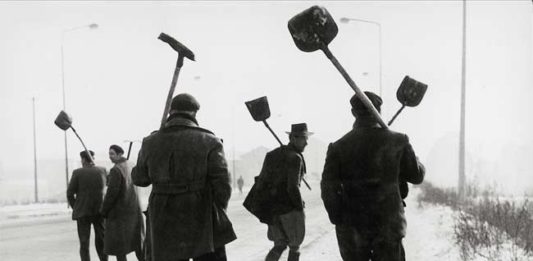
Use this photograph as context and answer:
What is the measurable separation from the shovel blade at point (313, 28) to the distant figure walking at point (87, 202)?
4.46 metres

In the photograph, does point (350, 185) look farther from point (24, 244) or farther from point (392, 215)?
point (24, 244)

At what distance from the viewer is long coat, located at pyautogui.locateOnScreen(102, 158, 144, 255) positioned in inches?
313

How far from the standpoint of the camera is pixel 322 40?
5137 millimetres

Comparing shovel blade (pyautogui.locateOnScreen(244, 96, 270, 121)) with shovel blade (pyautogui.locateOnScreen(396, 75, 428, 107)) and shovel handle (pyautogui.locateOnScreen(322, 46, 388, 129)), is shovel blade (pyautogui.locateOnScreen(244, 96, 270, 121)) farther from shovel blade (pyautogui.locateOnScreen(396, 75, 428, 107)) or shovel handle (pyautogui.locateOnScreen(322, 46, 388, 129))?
shovel handle (pyautogui.locateOnScreen(322, 46, 388, 129))

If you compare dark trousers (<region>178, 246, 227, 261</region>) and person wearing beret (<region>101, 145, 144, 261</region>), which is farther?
person wearing beret (<region>101, 145, 144, 261</region>)

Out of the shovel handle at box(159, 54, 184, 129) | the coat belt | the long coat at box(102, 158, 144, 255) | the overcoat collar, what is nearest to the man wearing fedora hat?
the shovel handle at box(159, 54, 184, 129)

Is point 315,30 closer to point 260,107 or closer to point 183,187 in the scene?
point 183,187

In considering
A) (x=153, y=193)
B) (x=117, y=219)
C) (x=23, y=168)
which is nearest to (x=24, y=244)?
(x=117, y=219)

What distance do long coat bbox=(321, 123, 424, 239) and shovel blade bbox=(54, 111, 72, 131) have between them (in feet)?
14.8

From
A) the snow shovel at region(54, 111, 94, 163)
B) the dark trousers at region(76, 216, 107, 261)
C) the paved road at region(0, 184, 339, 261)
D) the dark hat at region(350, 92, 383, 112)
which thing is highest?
the dark hat at region(350, 92, 383, 112)

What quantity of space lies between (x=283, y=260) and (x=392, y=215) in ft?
16.3

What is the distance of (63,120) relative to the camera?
8258 millimetres

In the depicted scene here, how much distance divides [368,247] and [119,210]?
4.16 meters

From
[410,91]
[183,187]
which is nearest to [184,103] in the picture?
[183,187]
